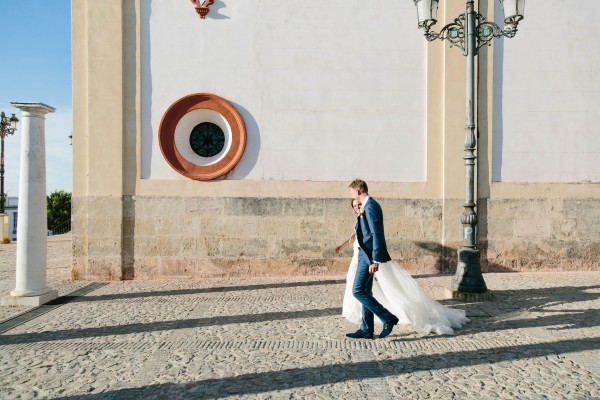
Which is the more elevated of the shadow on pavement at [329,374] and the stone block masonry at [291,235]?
the stone block masonry at [291,235]

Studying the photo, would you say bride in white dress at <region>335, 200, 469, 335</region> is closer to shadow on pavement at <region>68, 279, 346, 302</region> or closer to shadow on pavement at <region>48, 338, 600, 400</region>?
shadow on pavement at <region>48, 338, 600, 400</region>

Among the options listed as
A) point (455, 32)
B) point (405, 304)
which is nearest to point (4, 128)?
point (455, 32)

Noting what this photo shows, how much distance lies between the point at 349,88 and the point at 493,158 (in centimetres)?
350

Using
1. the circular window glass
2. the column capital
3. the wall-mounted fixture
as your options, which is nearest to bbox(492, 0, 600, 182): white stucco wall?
the circular window glass

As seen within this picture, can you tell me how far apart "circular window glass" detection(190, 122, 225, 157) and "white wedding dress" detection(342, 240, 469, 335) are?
5162mm

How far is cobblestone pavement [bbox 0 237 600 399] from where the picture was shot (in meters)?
3.61

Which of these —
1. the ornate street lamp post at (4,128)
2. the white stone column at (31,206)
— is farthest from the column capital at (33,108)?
the ornate street lamp post at (4,128)

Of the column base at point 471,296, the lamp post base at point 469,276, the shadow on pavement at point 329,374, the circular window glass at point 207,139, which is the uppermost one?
the circular window glass at point 207,139

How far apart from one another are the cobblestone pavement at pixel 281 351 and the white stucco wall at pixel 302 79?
10.3ft

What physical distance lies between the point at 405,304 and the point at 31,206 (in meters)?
5.89

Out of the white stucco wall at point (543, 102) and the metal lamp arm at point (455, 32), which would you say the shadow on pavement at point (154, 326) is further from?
the white stucco wall at point (543, 102)

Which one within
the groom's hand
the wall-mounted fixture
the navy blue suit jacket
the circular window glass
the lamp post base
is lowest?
the lamp post base

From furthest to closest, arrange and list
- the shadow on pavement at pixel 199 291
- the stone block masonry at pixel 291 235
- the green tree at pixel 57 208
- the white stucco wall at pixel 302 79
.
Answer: the green tree at pixel 57 208
the white stucco wall at pixel 302 79
the stone block masonry at pixel 291 235
the shadow on pavement at pixel 199 291

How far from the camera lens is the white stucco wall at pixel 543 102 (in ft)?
31.0
